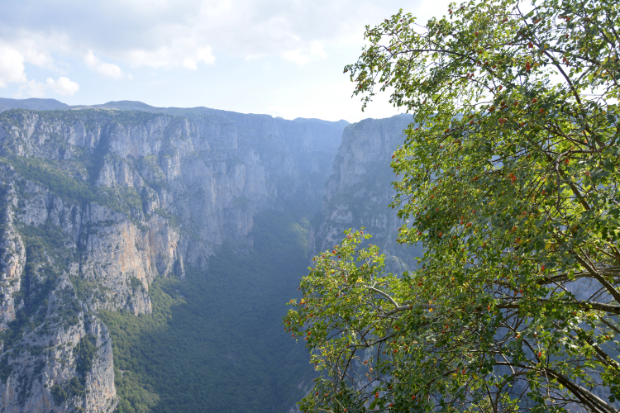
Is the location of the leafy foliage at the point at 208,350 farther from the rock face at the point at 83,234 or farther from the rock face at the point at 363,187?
the rock face at the point at 363,187

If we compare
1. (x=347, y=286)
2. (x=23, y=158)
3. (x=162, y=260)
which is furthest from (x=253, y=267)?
(x=347, y=286)

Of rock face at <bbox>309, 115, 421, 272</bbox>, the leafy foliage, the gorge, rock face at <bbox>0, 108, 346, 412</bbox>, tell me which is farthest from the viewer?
rock face at <bbox>309, 115, 421, 272</bbox>

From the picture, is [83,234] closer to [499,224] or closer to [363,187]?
[363,187]

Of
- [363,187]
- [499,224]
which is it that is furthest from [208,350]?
[499,224]

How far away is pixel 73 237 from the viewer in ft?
356

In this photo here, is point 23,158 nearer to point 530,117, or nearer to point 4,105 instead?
point 4,105

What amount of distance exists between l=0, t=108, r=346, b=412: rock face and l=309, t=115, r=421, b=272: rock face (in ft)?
231

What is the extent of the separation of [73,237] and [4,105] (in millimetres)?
153260

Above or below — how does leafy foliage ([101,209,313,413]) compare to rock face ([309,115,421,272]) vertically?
below

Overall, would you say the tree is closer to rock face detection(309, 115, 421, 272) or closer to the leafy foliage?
the leafy foliage

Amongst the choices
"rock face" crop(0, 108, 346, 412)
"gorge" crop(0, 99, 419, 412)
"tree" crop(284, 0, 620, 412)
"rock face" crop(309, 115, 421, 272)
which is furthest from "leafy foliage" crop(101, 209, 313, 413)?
"tree" crop(284, 0, 620, 412)

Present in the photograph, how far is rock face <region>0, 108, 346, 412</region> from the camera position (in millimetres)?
78938

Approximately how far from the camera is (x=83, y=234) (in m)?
111

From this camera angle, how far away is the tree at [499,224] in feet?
15.0
